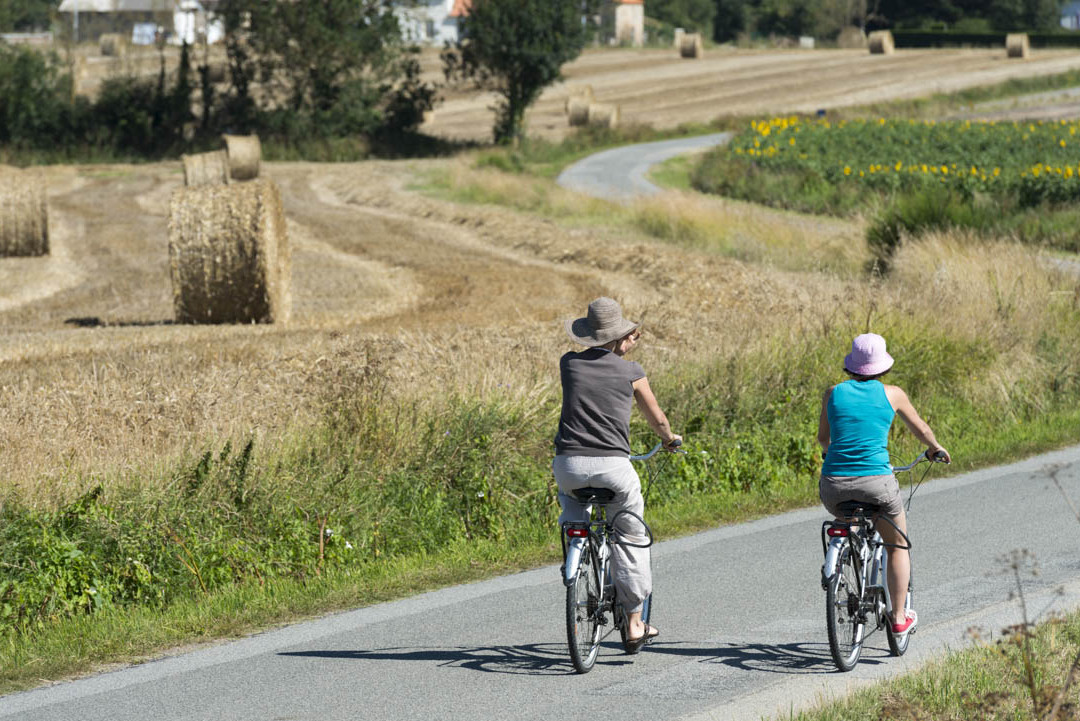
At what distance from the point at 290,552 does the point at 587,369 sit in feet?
10.9

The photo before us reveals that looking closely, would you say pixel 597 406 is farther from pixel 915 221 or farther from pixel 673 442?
pixel 915 221

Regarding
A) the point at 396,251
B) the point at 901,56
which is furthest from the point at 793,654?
the point at 901,56

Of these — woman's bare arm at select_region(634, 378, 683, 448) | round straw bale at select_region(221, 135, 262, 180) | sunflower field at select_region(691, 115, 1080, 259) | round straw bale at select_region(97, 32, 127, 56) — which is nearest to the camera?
woman's bare arm at select_region(634, 378, 683, 448)

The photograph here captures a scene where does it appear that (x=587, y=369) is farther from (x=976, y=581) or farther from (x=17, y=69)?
(x=17, y=69)

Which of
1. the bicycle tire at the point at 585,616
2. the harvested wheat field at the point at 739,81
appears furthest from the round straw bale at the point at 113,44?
the bicycle tire at the point at 585,616

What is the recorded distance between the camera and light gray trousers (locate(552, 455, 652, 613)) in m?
6.96

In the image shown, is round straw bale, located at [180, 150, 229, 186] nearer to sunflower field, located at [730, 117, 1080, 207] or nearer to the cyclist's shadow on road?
sunflower field, located at [730, 117, 1080, 207]

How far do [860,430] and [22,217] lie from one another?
67.5ft

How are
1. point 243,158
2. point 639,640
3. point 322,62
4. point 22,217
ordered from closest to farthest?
point 639,640 < point 22,217 < point 243,158 < point 322,62

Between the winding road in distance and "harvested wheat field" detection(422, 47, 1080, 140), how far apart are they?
44.6 meters

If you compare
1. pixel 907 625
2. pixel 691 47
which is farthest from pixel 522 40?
pixel 907 625

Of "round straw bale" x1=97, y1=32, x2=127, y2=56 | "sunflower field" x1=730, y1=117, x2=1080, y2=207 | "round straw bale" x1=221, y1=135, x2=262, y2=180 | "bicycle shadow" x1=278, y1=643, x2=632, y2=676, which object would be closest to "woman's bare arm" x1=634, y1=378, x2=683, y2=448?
"bicycle shadow" x1=278, y1=643, x2=632, y2=676

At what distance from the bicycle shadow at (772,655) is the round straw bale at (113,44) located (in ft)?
183

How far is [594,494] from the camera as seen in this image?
7.04 meters
